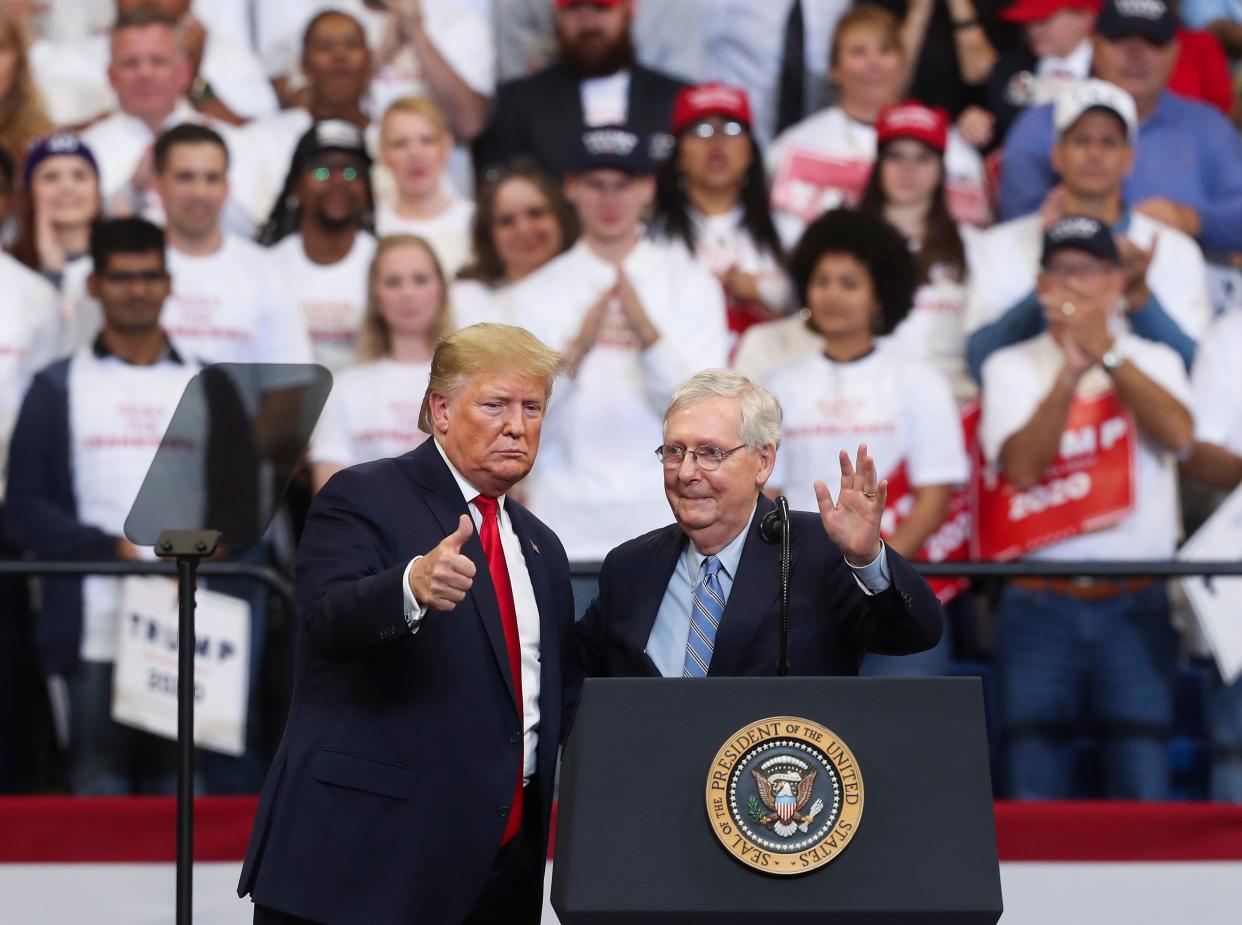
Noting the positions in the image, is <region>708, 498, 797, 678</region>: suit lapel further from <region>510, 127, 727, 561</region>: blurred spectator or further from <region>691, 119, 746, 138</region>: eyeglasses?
<region>691, 119, 746, 138</region>: eyeglasses

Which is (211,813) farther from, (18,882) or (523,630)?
(523,630)

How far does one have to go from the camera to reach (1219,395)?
5793mm

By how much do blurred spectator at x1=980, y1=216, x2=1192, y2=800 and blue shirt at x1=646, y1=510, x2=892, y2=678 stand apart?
2418 mm

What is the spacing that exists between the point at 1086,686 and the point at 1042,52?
8.06 feet

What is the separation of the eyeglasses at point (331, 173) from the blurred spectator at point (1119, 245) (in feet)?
6.71

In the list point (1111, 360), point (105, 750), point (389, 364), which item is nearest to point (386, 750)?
point (105, 750)

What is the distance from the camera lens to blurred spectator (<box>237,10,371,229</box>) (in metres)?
6.28

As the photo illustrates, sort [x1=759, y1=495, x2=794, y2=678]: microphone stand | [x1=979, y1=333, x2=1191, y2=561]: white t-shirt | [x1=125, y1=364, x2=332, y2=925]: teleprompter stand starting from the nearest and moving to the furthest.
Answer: [x1=759, y1=495, x2=794, y2=678]: microphone stand, [x1=125, y1=364, x2=332, y2=925]: teleprompter stand, [x1=979, y1=333, x2=1191, y2=561]: white t-shirt

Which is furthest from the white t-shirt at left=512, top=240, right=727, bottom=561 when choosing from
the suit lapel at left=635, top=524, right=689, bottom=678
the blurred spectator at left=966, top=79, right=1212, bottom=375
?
the suit lapel at left=635, top=524, right=689, bottom=678

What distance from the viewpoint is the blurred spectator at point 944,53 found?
6617 mm

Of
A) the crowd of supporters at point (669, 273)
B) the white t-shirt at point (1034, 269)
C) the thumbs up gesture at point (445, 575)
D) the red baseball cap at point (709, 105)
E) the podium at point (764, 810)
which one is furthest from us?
the red baseball cap at point (709, 105)

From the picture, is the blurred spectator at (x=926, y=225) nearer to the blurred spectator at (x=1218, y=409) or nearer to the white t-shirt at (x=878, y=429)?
the white t-shirt at (x=878, y=429)

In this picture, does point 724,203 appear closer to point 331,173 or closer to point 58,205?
point 331,173

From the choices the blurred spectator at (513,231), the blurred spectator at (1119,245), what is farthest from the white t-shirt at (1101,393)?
the blurred spectator at (513,231)
